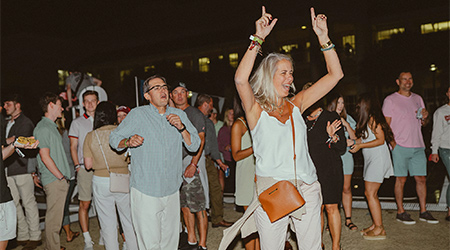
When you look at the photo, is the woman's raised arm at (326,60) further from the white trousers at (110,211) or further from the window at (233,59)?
the window at (233,59)

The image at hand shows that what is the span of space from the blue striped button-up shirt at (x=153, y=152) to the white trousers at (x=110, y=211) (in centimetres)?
85

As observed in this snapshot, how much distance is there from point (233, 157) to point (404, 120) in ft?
11.1

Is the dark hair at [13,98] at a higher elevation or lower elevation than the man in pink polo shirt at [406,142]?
higher

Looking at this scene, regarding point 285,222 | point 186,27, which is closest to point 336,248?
point 285,222

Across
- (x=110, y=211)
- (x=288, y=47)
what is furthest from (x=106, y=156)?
(x=288, y=47)

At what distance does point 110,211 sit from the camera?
4508mm

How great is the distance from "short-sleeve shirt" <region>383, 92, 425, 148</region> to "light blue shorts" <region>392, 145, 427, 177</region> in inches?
3.5

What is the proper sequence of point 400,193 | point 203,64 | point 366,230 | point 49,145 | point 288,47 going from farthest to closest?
1. point 203,64
2. point 288,47
3. point 400,193
4. point 366,230
5. point 49,145

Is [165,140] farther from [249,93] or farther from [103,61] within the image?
[103,61]

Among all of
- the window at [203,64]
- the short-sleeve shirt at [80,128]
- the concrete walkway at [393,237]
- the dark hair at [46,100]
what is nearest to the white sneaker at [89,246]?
the concrete walkway at [393,237]

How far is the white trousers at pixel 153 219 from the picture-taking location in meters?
3.62

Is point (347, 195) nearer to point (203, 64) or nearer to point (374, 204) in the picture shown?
point (374, 204)

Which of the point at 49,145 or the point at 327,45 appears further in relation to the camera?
the point at 49,145

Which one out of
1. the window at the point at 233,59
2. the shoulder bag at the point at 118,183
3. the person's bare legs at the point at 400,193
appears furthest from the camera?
the window at the point at 233,59
